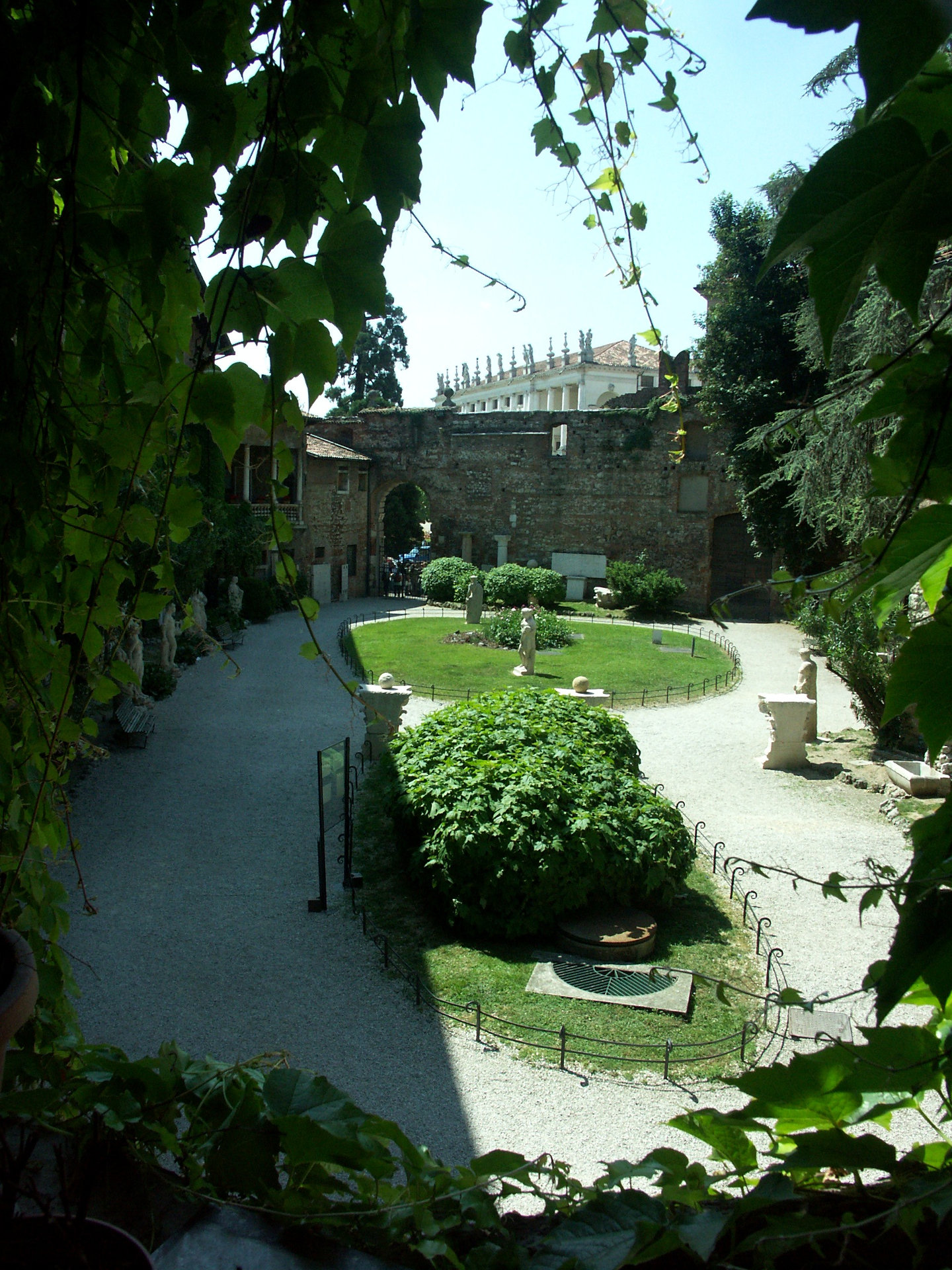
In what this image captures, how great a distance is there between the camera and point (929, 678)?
1.07 metres

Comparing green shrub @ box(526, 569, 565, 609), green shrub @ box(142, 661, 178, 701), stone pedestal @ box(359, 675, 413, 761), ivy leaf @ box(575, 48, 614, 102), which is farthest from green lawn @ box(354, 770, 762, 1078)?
green shrub @ box(526, 569, 565, 609)

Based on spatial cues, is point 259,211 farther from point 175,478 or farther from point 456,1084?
point 456,1084

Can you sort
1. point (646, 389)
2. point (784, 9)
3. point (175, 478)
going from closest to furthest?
point (784, 9), point (175, 478), point (646, 389)

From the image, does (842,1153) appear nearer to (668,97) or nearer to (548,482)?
(668,97)

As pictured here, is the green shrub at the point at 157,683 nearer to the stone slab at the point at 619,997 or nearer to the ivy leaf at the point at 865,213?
the stone slab at the point at 619,997

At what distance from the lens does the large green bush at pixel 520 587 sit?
26.2m

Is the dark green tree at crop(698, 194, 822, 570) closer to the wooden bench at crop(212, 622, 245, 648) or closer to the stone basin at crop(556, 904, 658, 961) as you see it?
the wooden bench at crop(212, 622, 245, 648)

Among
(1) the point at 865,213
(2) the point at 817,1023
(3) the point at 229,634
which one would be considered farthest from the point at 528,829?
(3) the point at 229,634

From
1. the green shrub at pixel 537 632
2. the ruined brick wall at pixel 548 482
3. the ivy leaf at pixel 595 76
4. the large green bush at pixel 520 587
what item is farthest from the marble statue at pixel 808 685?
the ruined brick wall at pixel 548 482

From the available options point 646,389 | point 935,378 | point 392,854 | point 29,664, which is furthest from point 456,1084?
point 646,389

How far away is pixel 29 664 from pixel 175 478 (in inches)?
19.1

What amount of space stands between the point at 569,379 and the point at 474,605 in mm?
27002

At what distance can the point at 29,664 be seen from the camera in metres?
1.84

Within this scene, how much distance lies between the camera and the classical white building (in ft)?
137
